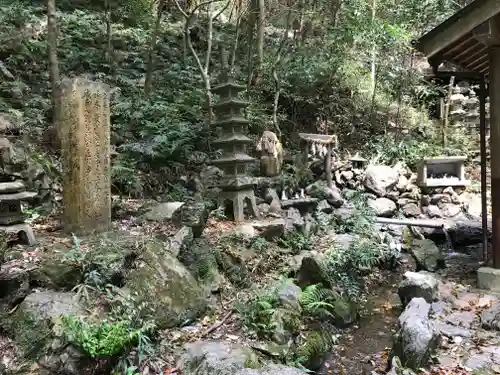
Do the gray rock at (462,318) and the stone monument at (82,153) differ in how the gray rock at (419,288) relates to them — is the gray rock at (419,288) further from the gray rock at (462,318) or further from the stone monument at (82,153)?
the stone monument at (82,153)

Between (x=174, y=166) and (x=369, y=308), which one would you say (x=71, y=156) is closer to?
(x=174, y=166)

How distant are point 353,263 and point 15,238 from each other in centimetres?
565

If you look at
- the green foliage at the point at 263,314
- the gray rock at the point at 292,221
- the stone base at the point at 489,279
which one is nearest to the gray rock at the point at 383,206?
the gray rock at the point at 292,221

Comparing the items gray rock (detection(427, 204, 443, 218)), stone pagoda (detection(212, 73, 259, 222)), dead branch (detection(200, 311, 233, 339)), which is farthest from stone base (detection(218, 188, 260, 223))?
gray rock (detection(427, 204, 443, 218))

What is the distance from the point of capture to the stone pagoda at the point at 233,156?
8.32m

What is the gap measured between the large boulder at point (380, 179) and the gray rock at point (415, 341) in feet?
25.5

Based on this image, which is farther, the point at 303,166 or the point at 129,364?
the point at 303,166

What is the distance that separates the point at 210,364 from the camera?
4.09 metres

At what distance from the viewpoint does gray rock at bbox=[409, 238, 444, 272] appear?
8.52m

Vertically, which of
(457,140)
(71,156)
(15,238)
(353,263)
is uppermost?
(457,140)

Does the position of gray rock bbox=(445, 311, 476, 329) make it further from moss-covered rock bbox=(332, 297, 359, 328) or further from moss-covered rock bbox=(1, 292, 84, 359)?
moss-covered rock bbox=(1, 292, 84, 359)

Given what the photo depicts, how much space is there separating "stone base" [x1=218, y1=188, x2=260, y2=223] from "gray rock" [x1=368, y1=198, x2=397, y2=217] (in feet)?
14.6

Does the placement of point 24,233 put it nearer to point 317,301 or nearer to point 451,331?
point 317,301

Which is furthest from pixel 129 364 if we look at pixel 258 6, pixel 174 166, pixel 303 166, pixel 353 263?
pixel 258 6
